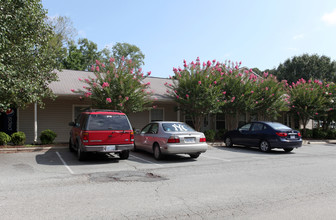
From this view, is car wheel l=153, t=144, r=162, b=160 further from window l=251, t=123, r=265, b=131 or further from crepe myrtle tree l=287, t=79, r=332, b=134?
crepe myrtle tree l=287, t=79, r=332, b=134

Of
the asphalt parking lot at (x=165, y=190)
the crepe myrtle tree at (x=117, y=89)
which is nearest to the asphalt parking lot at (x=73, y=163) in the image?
the asphalt parking lot at (x=165, y=190)

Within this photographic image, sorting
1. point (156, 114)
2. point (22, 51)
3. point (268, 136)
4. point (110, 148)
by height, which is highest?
point (22, 51)

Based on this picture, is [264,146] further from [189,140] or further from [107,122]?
[107,122]

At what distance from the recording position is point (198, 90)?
52.6 feet

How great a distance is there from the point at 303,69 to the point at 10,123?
4135 cm

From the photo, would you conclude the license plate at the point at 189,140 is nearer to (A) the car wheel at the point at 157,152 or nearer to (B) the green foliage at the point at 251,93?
(A) the car wheel at the point at 157,152

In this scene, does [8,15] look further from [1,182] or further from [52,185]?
[52,185]

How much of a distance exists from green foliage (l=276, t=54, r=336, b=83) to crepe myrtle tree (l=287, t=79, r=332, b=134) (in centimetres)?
2323

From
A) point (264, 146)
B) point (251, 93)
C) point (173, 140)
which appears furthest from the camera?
point (251, 93)

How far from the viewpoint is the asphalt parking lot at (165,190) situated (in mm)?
4625

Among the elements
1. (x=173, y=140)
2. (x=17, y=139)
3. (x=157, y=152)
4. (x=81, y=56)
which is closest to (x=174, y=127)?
(x=173, y=140)

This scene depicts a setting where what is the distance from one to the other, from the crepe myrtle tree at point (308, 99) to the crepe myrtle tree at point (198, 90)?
750 cm

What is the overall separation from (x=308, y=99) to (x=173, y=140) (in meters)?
14.7

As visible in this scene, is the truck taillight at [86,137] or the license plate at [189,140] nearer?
the truck taillight at [86,137]
